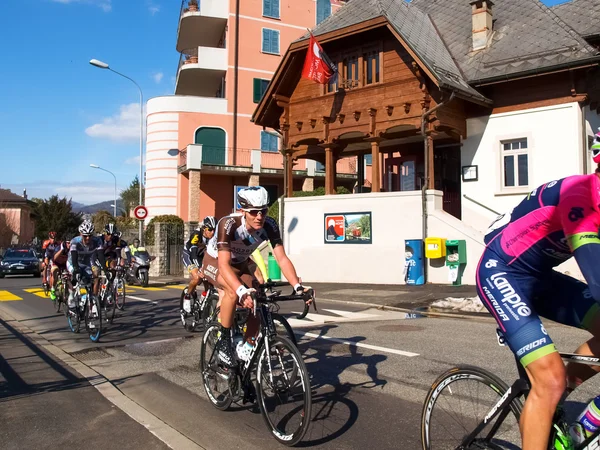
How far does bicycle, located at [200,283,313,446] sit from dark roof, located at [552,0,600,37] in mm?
17949

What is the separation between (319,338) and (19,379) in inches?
159

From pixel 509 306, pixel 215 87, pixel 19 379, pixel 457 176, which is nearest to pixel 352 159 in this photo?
pixel 215 87

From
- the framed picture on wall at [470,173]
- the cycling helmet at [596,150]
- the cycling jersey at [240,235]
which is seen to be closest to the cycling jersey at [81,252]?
the cycling jersey at [240,235]

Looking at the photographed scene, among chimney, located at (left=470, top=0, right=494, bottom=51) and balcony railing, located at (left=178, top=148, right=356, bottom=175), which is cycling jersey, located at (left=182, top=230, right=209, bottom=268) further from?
balcony railing, located at (left=178, top=148, right=356, bottom=175)

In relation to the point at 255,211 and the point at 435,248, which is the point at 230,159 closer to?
the point at 435,248

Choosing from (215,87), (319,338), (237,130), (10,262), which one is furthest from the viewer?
(215,87)

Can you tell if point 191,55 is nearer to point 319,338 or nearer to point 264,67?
point 264,67

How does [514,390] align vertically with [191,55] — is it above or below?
below

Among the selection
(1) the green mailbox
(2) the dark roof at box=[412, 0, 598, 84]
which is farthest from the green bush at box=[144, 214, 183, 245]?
(1) the green mailbox

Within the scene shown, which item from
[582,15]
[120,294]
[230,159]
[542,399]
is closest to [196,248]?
[120,294]

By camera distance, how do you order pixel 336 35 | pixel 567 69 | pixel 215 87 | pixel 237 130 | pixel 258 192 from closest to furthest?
1. pixel 258 192
2. pixel 567 69
3. pixel 336 35
4. pixel 237 130
5. pixel 215 87

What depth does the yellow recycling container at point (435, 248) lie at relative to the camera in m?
17.1

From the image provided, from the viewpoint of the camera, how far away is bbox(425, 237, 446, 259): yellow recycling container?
56.2 feet

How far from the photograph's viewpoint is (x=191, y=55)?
37625 mm
